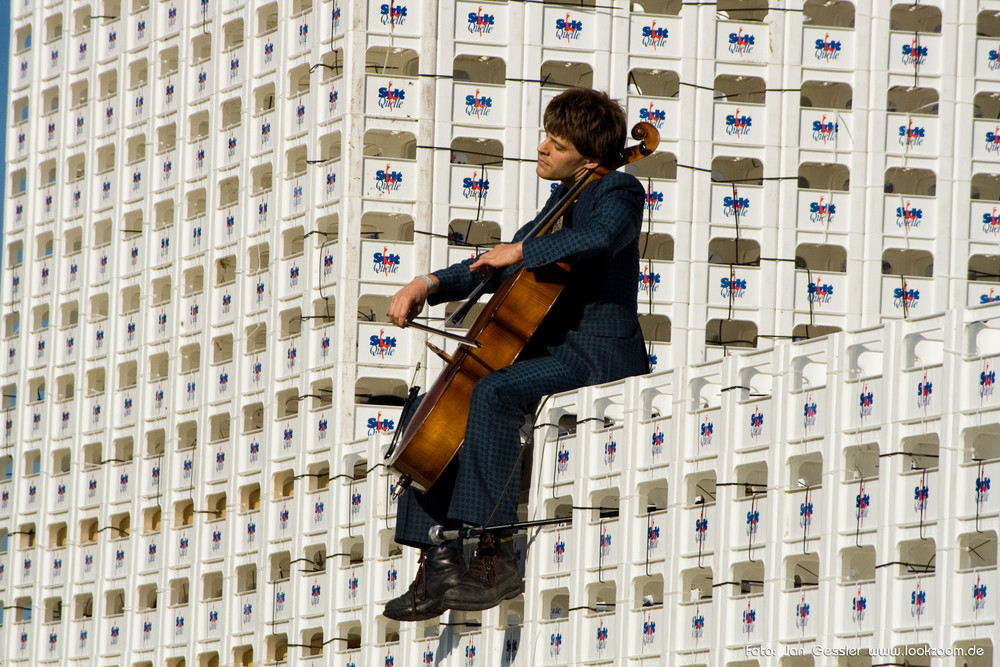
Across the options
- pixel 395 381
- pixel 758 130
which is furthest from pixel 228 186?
pixel 758 130

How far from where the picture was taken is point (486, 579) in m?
22.6

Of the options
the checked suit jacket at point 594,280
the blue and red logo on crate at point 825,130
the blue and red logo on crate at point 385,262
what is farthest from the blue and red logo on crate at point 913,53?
the checked suit jacket at point 594,280

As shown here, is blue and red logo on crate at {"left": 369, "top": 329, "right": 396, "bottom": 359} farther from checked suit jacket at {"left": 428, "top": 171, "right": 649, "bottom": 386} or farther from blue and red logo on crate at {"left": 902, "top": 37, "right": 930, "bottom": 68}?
checked suit jacket at {"left": 428, "top": 171, "right": 649, "bottom": 386}

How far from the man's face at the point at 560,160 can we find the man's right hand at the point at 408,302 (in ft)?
4.87

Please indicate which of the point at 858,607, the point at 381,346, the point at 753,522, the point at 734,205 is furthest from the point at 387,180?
the point at 858,607

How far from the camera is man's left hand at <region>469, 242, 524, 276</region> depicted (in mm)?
21484

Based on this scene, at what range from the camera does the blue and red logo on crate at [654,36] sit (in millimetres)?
41966

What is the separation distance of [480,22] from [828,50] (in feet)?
20.4

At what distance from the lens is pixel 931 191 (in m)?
42.1

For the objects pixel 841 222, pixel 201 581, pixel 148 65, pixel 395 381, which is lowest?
pixel 201 581

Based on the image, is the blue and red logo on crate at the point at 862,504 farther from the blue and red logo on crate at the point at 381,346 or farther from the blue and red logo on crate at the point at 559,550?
the blue and red logo on crate at the point at 381,346

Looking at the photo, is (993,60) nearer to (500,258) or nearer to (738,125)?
(738,125)

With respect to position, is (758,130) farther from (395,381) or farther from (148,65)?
(148,65)

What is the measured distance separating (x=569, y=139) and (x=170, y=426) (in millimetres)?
21274
